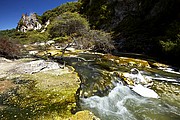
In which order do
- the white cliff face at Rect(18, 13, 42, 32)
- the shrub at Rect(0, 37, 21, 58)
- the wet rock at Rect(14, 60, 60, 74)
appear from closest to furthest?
the wet rock at Rect(14, 60, 60, 74) → the shrub at Rect(0, 37, 21, 58) → the white cliff face at Rect(18, 13, 42, 32)

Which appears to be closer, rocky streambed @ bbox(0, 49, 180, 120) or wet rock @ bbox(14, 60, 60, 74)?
rocky streambed @ bbox(0, 49, 180, 120)

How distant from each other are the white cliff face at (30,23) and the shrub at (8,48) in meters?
118

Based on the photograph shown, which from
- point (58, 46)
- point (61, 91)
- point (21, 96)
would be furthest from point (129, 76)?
point (58, 46)

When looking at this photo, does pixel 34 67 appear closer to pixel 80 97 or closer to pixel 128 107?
pixel 80 97

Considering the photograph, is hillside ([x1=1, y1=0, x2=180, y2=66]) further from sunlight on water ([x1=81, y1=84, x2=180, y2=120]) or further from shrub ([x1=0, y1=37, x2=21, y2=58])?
sunlight on water ([x1=81, y1=84, x2=180, y2=120])

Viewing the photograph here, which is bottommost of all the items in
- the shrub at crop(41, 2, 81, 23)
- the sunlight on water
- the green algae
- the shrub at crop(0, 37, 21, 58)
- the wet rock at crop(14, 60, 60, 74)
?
the sunlight on water

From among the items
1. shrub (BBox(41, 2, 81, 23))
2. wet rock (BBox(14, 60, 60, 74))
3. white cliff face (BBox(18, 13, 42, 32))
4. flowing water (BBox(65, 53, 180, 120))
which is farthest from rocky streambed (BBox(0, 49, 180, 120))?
white cliff face (BBox(18, 13, 42, 32))

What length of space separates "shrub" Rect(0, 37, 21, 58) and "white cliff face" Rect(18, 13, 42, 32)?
11781cm

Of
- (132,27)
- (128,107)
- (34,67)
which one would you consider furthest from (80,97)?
(132,27)

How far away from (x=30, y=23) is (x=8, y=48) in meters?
124

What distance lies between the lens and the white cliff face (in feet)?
499

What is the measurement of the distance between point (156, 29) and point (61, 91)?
40.9 m

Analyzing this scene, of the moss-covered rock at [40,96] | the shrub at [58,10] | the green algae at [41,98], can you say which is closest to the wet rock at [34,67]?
the moss-covered rock at [40,96]

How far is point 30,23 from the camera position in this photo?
500 ft
